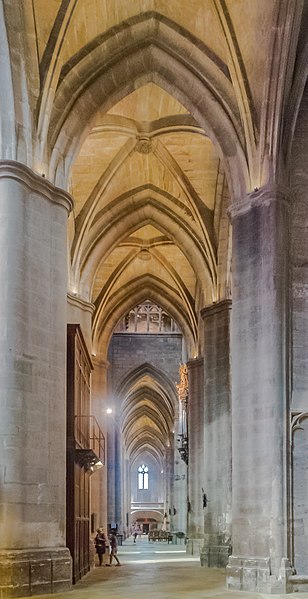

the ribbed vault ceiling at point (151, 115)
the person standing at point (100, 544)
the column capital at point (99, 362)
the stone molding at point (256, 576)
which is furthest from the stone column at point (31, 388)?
the column capital at point (99, 362)

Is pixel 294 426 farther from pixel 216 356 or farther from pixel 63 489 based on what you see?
pixel 216 356

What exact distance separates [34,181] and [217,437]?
11.4 metres

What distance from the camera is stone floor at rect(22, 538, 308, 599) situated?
603 inches

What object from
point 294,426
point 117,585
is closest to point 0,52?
point 294,426

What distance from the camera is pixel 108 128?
24078mm

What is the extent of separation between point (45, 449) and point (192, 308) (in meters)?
18.9

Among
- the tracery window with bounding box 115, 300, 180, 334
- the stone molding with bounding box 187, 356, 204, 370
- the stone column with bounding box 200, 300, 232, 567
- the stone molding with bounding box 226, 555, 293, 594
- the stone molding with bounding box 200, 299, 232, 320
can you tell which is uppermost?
the tracery window with bounding box 115, 300, 180, 334

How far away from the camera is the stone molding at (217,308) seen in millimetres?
25750

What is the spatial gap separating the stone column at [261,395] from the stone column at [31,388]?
361 cm

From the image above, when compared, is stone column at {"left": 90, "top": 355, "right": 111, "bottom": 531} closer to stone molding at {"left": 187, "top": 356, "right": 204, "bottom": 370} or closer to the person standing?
stone molding at {"left": 187, "top": 356, "right": 204, "bottom": 370}

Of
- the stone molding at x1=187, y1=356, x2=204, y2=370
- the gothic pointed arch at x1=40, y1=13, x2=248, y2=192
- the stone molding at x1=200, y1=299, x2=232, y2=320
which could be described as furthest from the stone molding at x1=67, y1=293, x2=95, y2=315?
the gothic pointed arch at x1=40, y1=13, x2=248, y2=192

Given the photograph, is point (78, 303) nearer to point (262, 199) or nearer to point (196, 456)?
point (196, 456)

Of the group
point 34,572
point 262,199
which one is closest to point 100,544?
point 34,572

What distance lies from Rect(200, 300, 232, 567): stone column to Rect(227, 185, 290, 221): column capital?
765cm
